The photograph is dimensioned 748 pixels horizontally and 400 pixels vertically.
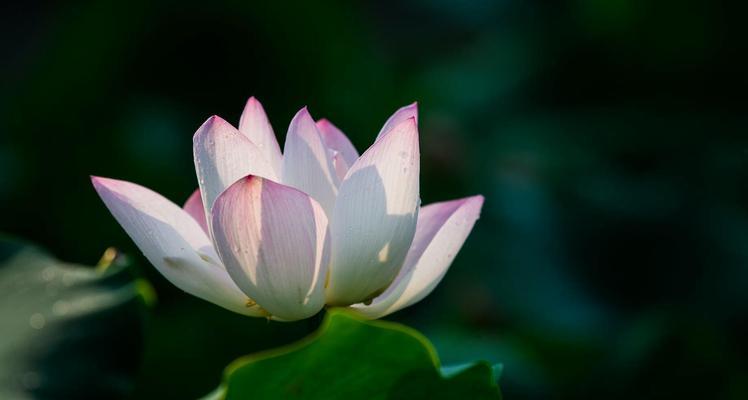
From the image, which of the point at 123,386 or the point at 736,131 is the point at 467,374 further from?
the point at 736,131

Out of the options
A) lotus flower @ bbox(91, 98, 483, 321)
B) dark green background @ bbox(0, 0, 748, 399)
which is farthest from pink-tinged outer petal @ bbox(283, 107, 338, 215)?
dark green background @ bbox(0, 0, 748, 399)

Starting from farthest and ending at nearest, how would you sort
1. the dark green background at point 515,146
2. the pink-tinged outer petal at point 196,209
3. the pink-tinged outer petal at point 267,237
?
the dark green background at point 515,146 → the pink-tinged outer petal at point 196,209 → the pink-tinged outer petal at point 267,237

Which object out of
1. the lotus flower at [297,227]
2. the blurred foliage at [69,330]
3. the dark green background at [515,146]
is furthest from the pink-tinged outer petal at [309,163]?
the dark green background at [515,146]

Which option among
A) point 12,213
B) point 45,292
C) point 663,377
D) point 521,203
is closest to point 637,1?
point 521,203

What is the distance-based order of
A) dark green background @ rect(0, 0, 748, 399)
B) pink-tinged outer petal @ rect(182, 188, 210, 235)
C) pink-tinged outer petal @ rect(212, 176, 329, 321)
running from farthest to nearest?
1. dark green background @ rect(0, 0, 748, 399)
2. pink-tinged outer petal @ rect(182, 188, 210, 235)
3. pink-tinged outer petal @ rect(212, 176, 329, 321)

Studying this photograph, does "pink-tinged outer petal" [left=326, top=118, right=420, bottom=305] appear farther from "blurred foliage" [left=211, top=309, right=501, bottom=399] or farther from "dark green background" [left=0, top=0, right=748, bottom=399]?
"dark green background" [left=0, top=0, right=748, bottom=399]

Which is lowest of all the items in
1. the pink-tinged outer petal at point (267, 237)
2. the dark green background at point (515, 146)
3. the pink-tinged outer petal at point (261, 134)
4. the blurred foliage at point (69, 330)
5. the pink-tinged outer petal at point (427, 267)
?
the dark green background at point (515, 146)

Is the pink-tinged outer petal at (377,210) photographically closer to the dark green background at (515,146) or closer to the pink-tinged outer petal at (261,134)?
the pink-tinged outer petal at (261,134)
